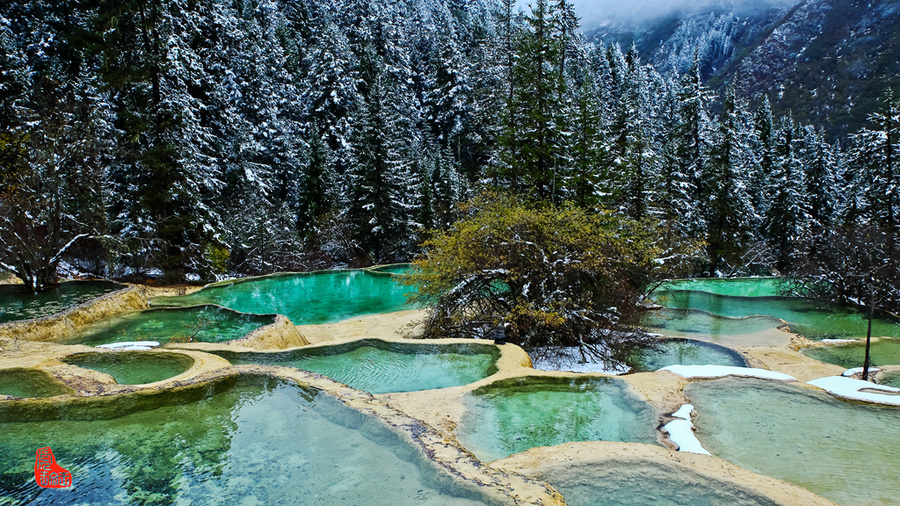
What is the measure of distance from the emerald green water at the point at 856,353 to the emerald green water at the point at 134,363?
1727 cm

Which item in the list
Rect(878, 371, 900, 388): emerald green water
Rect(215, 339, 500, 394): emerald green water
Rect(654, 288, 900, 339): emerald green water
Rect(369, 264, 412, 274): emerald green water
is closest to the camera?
Rect(215, 339, 500, 394): emerald green water

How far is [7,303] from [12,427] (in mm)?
11790

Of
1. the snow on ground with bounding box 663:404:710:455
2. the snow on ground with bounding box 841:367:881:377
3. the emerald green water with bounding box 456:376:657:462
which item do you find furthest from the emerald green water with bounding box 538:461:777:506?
the snow on ground with bounding box 841:367:881:377

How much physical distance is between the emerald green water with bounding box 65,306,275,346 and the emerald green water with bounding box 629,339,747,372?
1105cm

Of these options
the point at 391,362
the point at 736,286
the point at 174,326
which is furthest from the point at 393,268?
the point at 736,286

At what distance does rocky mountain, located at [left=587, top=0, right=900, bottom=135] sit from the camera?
93.4 m

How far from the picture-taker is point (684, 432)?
7199mm

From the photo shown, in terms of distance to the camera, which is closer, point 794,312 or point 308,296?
point 308,296

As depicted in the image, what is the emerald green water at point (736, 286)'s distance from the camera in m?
27.3

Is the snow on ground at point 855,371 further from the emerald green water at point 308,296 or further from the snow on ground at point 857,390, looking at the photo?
the emerald green water at point 308,296

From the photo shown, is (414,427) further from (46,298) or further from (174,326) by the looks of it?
(46,298)

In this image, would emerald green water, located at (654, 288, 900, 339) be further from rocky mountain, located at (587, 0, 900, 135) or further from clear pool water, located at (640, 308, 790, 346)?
rocky mountain, located at (587, 0, 900, 135)

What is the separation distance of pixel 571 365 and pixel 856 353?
9.63 m

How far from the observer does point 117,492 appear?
508 cm
